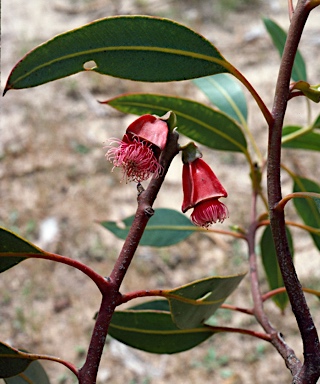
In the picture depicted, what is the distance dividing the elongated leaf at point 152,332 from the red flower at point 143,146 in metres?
0.20

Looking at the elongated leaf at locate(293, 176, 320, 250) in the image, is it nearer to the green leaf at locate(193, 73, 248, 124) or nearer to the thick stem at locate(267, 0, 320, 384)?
the green leaf at locate(193, 73, 248, 124)

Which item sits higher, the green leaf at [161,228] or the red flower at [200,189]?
the green leaf at [161,228]

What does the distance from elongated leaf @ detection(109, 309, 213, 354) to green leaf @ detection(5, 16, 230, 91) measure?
Answer: 295 millimetres

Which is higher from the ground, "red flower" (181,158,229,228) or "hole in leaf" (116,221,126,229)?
"hole in leaf" (116,221,126,229)

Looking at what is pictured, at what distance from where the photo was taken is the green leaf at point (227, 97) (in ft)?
3.17

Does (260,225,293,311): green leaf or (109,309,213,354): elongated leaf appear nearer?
(109,309,213,354): elongated leaf

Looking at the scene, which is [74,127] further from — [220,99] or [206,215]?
[206,215]

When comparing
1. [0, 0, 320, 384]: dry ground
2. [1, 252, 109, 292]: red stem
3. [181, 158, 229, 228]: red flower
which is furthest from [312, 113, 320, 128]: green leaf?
[0, 0, 320, 384]: dry ground

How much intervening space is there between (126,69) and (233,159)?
1.99m

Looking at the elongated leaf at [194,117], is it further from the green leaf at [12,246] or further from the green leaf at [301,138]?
the green leaf at [12,246]

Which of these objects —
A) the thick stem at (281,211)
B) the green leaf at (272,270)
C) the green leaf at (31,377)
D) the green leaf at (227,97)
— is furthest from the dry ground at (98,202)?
the thick stem at (281,211)

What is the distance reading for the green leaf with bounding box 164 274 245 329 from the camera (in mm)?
585

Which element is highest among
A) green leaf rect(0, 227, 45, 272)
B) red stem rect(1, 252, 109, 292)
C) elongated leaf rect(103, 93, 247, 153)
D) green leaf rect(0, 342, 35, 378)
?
elongated leaf rect(103, 93, 247, 153)

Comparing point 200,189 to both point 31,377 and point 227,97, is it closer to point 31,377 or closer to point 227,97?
point 31,377
